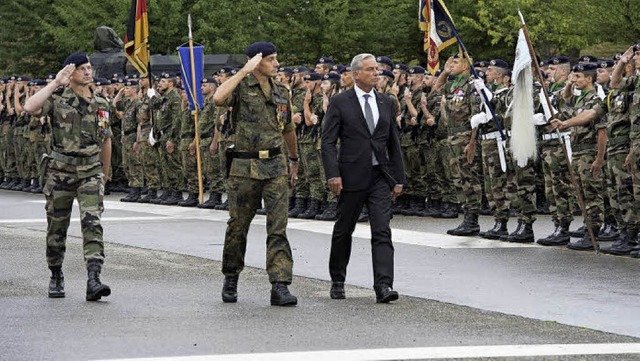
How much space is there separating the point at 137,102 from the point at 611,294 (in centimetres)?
1404

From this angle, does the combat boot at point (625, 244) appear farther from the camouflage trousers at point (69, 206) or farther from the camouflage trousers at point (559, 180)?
the camouflage trousers at point (69, 206)

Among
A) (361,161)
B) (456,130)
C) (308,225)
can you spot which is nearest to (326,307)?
(361,161)

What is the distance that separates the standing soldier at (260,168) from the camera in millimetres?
11414

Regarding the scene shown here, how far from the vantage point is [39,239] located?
17141mm

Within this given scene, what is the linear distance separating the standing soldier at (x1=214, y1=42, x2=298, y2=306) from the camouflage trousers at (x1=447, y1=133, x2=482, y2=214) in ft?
19.7

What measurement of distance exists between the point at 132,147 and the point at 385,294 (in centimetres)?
1416

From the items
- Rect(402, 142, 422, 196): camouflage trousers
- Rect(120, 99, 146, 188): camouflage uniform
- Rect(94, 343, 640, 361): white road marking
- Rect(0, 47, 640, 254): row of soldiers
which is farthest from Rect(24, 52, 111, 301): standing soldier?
Rect(120, 99, 146, 188): camouflage uniform

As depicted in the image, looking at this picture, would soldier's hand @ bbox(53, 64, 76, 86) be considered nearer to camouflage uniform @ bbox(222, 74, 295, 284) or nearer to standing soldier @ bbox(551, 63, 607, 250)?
camouflage uniform @ bbox(222, 74, 295, 284)

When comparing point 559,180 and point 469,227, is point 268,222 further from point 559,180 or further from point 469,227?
point 469,227

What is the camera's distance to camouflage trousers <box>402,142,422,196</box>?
20.7 meters

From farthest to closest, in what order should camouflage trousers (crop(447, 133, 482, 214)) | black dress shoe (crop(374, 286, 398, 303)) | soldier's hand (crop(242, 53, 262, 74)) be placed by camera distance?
camouflage trousers (crop(447, 133, 482, 214)) < black dress shoe (crop(374, 286, 398, 303)) < soldier's hand (crop(242, 53, 262, 74))

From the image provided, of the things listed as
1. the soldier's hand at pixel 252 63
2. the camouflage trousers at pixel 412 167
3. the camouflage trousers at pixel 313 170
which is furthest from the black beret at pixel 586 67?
the soldier's hand at pixel 252 63

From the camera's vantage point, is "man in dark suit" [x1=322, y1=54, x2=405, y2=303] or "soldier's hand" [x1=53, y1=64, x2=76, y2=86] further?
"man in dark suit" [x1=322, y1=54, x2=405, y2=303]

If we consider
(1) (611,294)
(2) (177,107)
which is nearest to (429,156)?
(2) (177,107)
